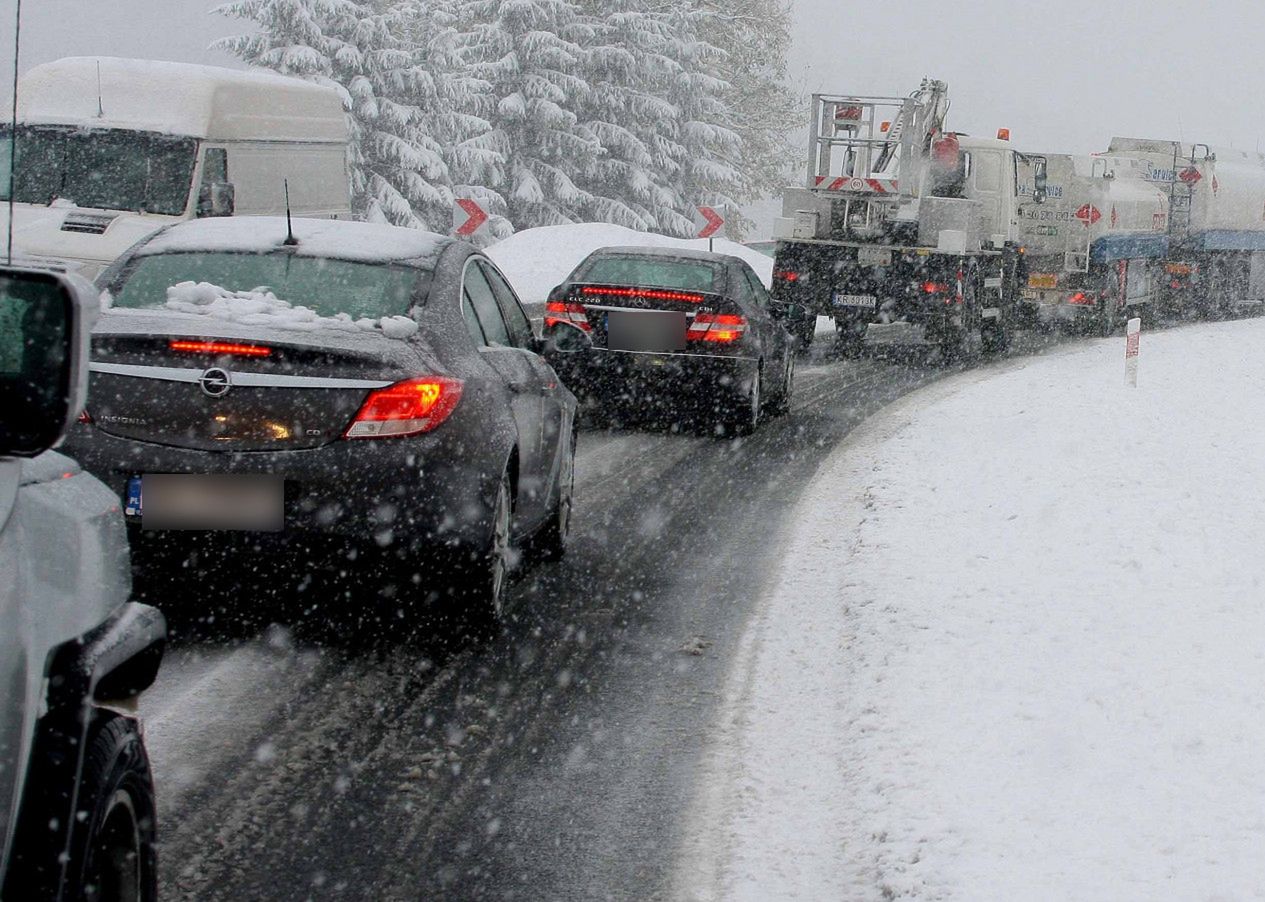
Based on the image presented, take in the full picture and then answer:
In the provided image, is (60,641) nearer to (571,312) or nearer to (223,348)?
(223,348)

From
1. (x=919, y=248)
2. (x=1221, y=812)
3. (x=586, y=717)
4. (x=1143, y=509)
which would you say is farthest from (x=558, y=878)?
(x=919, y=248)

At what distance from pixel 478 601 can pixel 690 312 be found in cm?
717

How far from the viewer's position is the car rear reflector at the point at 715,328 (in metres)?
13.3

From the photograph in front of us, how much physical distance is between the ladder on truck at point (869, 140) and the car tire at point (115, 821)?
21349mm

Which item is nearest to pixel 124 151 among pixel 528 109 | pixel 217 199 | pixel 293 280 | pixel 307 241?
pixel 217 199

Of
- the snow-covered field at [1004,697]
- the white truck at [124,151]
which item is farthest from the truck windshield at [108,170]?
the snow-covered field at [1004,697]

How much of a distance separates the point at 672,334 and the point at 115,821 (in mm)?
10743

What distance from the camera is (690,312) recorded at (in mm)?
13336

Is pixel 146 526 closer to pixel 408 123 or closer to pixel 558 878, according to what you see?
pixel 558 878

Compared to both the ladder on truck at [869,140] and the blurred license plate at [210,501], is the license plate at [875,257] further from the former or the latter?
the blurred license plate at [210,501]

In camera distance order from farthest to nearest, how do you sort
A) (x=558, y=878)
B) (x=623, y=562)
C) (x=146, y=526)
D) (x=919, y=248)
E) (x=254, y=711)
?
(x=919, y=248), (x=623, y=562), (x=146, y=526), (x=254, y=711), (x=558, y=878)

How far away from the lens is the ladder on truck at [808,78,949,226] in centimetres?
2369

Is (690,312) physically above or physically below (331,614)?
above

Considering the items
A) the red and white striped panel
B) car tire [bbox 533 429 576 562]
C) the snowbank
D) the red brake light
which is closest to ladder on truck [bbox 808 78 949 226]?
the red and white striped panel
